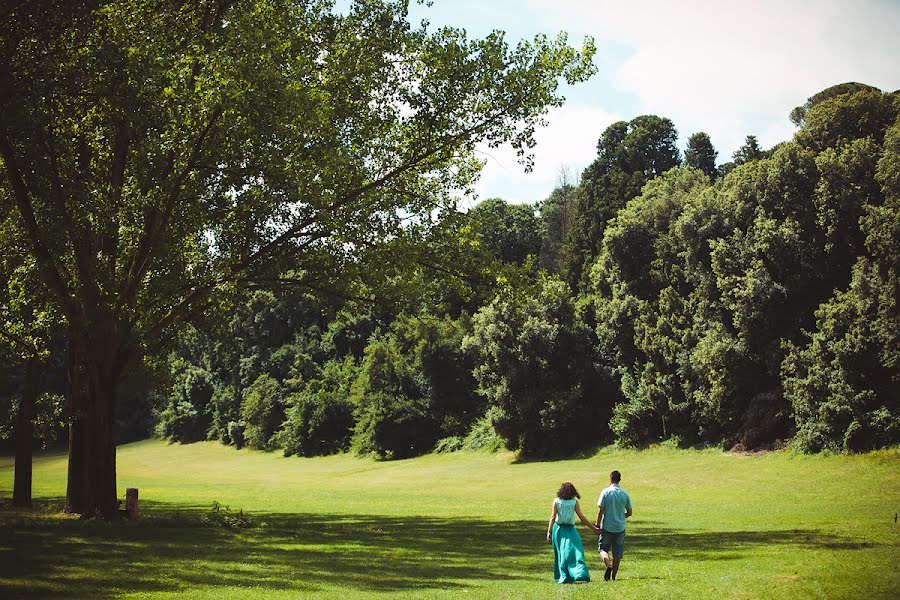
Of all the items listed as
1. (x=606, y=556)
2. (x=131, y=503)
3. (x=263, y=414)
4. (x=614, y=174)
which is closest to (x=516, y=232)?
(x=614, y=174)

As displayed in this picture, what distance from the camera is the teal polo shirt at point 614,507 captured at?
14367mm

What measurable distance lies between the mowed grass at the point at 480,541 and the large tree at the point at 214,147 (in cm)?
563

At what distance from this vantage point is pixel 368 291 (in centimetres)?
2625

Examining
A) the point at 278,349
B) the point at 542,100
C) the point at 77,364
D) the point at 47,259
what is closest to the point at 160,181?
the point at 47,259

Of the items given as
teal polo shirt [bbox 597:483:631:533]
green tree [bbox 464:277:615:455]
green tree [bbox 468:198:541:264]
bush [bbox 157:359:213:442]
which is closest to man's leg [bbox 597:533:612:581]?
teal polo shirt [bbox 597:483:631:533]

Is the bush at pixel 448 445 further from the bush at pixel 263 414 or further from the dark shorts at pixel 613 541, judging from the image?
the dark shorts at pixel 613 541

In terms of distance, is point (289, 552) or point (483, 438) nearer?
point (289, 552)

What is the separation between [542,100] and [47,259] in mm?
14274

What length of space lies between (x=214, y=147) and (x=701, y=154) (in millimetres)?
80383

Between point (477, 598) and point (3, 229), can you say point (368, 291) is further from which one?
point (477, 598)

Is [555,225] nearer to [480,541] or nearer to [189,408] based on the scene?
[189,408]

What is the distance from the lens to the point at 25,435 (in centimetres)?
2830

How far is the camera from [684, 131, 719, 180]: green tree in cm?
9100

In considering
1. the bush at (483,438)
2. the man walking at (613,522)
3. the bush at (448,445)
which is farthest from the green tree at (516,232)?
the man walking at (613,522)
